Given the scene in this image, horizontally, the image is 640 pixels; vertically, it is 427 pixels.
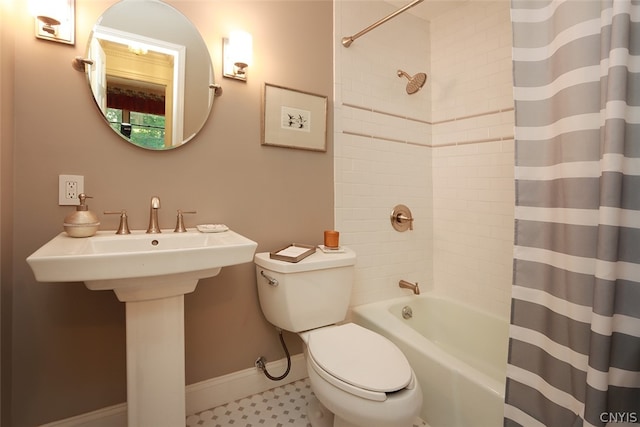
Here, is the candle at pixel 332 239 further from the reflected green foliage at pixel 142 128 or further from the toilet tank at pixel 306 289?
the reflected green foliage at pixel 142 128

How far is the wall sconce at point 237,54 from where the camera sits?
138 centimetres

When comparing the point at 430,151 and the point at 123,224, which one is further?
the point at 430,151

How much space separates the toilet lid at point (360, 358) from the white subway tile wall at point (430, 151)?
0.58 meters

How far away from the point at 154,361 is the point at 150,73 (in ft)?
3.87

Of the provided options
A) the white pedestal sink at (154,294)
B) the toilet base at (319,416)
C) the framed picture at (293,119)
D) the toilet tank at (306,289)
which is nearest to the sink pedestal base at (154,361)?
the white pedestal sink at (154,294)

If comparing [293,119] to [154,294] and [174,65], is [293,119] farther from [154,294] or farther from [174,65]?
[154,294]

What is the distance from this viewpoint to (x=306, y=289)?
53.2 inches

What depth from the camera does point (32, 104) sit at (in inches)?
43.5

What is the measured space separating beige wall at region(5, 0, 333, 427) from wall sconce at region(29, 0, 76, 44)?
0.03m

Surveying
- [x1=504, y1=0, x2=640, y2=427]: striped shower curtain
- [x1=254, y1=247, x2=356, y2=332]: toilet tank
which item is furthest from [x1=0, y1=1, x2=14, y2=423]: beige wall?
[x1=504, y1=0, x2=640, y2=427]: striped shower curtain

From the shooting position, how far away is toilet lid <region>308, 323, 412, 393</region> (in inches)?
38.8

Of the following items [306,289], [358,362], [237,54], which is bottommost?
[358,362]

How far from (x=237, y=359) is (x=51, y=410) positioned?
2.40 ft

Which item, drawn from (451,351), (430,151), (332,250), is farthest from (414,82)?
(451,351)
